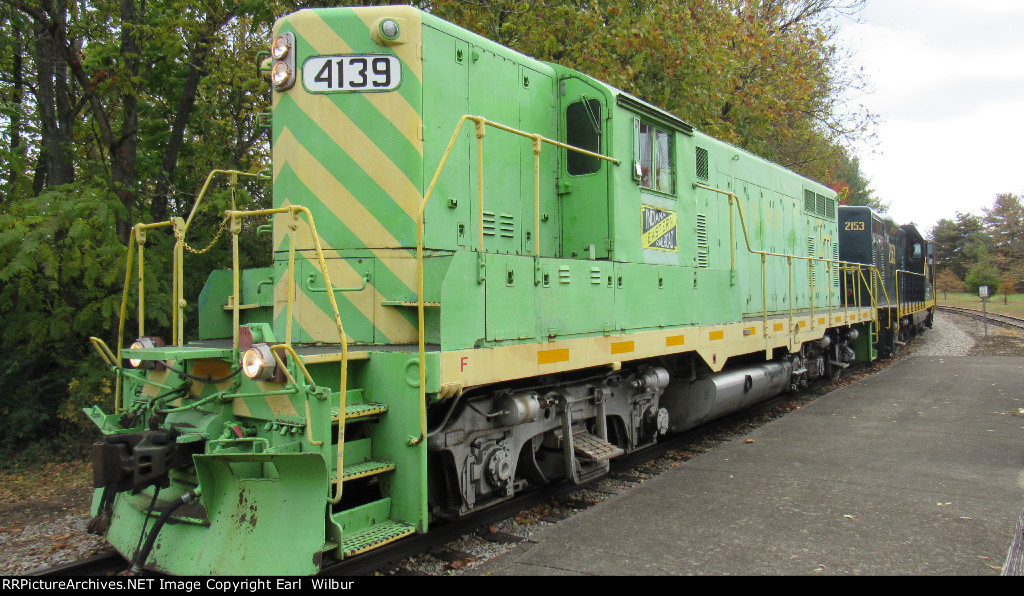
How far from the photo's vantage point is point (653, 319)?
5.81m

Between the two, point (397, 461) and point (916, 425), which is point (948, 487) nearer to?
point (916, 425)

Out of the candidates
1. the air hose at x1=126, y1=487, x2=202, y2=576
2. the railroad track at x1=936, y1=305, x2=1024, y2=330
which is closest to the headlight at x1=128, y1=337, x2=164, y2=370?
the air hose at x1=126, y1=487, x2=202, y2=576

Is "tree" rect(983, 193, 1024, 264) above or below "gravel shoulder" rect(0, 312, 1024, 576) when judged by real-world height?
above

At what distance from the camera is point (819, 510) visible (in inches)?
191

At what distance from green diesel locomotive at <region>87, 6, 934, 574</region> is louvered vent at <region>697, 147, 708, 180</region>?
43 cm

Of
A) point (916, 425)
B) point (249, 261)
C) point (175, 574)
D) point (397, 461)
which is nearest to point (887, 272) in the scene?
point (916, 425)

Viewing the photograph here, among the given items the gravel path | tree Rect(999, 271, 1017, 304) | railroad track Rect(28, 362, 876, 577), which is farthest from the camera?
tree Rect(999, 271, 1017, 304)

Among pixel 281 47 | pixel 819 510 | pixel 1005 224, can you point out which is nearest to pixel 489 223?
pixel 281 47

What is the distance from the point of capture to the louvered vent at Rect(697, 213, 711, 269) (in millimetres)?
7215

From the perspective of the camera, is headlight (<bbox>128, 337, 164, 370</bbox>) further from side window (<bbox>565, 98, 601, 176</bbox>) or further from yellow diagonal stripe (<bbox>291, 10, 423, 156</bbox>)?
side window (<bbox>565, 98, 601, 176</bbox>)

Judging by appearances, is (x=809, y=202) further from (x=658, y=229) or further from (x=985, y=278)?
(x=985, y=278)

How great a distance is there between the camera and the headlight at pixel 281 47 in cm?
467

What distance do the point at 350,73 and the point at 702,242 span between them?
4.32 metres

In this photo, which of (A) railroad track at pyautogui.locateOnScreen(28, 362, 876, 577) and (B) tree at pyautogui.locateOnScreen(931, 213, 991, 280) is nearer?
(A) railroad track at pyautogui.locateOnScreen(28, 362, 876, 577)
